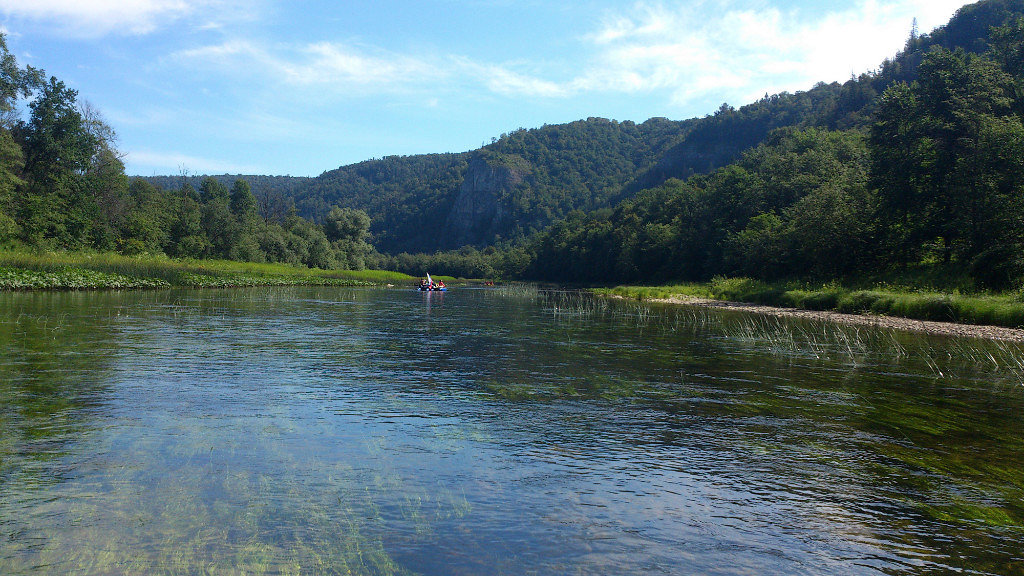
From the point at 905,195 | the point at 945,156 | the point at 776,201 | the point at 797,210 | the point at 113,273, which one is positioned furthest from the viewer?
the point at 776,201

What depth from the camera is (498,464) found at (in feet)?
31.3

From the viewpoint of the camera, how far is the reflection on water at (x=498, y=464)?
6492 millimetres

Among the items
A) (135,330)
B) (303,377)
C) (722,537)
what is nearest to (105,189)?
(135,330)

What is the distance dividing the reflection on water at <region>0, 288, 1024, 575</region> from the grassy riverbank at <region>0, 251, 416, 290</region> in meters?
38.3

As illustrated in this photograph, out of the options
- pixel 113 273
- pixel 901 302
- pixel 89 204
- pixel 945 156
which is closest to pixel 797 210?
pixel 945 156

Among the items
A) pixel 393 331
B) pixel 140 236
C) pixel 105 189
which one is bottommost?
pixel 393 331

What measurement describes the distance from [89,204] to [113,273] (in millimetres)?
32858

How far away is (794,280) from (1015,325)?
34510 mm

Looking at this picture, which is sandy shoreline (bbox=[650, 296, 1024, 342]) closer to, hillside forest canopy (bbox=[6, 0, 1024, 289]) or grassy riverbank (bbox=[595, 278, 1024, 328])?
grassy riverbank (bbox=[595, 278, 1024, 328])

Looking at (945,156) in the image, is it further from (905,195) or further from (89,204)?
(89,204)

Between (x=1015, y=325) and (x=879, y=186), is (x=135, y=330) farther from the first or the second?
(x=879, y=186)

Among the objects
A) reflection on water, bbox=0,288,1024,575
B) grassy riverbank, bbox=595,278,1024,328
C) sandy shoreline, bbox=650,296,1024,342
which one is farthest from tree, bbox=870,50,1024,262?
reflection on water, bbox=0,288,1024,575

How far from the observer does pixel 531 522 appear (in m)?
7.32

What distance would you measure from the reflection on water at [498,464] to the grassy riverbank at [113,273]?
126 ft
